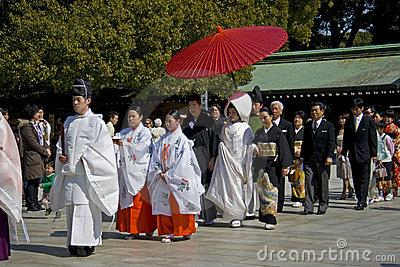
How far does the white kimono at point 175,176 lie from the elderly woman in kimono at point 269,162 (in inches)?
45.1

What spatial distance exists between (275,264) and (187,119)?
12.1 feet

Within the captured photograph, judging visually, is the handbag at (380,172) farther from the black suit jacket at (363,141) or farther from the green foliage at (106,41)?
the green foliage at (106,41)

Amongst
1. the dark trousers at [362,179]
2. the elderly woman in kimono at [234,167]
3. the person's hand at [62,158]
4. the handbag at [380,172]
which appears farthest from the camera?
the handbag at [380,172]

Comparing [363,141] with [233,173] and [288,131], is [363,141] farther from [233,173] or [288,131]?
[233,173]

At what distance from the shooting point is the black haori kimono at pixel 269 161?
10.1 meters

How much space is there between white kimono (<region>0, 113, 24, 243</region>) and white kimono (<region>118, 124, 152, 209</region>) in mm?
1830

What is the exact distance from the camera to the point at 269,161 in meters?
10.5

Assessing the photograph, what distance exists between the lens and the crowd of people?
8133mm

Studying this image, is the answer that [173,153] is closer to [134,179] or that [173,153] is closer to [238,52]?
[134,179]

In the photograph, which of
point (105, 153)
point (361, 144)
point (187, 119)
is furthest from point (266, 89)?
point (105, 153)

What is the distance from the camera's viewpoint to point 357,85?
2434cm

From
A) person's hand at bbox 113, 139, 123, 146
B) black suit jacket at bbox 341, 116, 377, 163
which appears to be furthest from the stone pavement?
black suit jacket at bbox 341, 116, 377, 163

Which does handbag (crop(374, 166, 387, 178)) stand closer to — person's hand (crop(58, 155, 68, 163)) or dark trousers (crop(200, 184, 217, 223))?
dark trousers (crop(200, 184, 217, 223))

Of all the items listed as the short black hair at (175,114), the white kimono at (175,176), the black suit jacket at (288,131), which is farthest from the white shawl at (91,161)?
the black suit jacket at (288,131)
